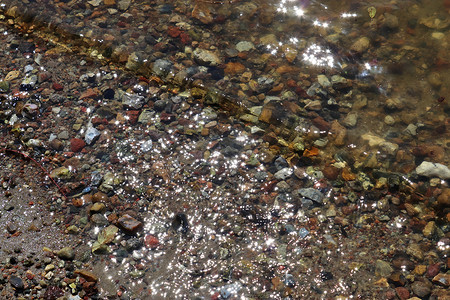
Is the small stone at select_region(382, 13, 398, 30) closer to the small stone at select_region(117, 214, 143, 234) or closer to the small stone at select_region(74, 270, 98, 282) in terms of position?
the small stone at select_region(117, 214, 143, 234)

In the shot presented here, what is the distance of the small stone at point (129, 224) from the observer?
10.2 ft

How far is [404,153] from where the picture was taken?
3680mm

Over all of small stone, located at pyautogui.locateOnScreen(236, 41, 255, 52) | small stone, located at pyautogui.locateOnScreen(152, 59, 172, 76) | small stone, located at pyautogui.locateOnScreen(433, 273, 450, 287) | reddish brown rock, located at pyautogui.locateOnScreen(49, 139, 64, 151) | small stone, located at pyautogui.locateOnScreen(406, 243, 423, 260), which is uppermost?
small stone, located at pyautogui.locateOnScreen(236, 41, 255, 52)

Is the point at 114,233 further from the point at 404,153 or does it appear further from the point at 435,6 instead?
the point at 435,6

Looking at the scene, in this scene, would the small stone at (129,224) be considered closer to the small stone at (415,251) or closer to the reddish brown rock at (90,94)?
the reddish brown rock at (90,94)

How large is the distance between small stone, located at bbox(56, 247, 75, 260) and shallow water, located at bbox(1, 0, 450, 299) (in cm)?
10

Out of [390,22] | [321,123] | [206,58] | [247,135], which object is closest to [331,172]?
[321,123]

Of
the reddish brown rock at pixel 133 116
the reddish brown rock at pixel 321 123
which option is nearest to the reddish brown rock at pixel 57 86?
the reddish brown rock at pixel 133 116

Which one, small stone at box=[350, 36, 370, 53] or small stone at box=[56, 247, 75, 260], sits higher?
small stone at box=[350, 36, 370, 53]

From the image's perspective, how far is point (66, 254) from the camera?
299 centimetres

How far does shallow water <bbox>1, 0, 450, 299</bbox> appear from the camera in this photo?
299cm

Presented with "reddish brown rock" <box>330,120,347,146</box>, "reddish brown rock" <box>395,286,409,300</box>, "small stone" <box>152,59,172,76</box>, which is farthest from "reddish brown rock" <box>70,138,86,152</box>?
"reddish brown rock" <box>395,286,409,300</box>

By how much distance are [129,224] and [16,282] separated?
885mm

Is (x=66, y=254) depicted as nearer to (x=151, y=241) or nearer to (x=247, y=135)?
(x=151, y=241)
